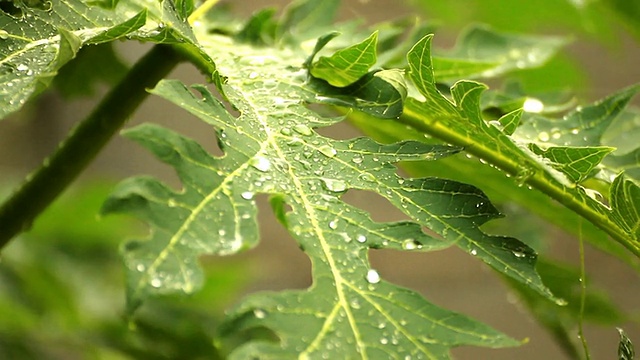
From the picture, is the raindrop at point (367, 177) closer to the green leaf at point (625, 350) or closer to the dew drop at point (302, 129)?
the dew drop at point (302, 129)

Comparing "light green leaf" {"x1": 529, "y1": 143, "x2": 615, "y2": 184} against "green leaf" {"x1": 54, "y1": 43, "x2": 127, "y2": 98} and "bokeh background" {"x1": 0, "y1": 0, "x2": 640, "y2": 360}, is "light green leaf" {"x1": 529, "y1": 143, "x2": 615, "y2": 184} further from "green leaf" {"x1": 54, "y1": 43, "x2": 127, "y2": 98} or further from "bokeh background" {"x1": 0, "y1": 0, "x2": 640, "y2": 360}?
"green leaf" {"x1": 54, "y1": 43, "x2": 127, "y2": 98}

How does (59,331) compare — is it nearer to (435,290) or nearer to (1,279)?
(1,279)

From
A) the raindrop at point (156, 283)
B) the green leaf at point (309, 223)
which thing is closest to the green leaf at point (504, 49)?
the green leaf at point (309, 223)

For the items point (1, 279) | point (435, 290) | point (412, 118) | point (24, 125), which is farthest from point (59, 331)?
point (24, 125)

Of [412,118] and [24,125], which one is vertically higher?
[412,118]

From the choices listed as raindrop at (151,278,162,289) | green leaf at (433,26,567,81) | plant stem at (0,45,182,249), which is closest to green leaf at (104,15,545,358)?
raindrop at (151,278,162,289)

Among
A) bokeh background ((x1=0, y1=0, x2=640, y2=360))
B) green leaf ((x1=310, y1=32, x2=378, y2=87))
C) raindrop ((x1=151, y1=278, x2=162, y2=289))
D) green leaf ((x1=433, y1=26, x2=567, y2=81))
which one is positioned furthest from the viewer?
bokeh background ((x1=0, y1=0, x2=640, y2=360))

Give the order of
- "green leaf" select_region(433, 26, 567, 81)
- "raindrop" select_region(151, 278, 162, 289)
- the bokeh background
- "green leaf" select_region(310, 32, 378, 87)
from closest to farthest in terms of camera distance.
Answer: "raindrop" select_region(151, 278, 162, 289)
"green leaf" select_region(310, 32, 378, 87)
"green leaf" select_region(433, 26, 567, 81)
the bokeh background

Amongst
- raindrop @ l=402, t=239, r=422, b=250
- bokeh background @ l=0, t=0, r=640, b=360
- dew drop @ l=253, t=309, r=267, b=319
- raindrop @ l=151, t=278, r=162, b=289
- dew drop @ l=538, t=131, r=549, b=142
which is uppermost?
raindrop @ l=151, t=278, r=162, b=289
